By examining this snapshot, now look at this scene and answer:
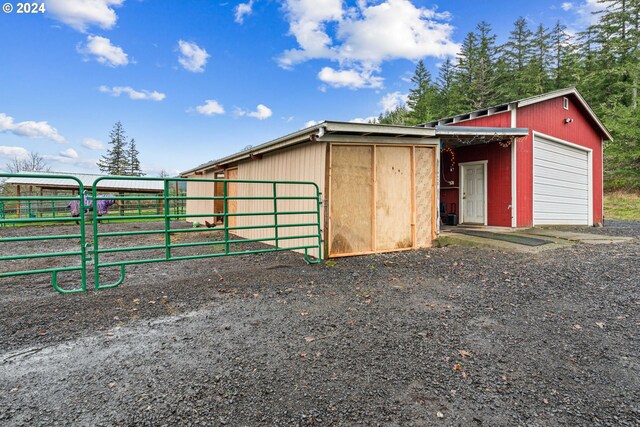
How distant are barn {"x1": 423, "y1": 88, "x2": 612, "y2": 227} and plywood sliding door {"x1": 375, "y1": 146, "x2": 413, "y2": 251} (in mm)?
2334

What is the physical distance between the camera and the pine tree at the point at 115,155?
45.0 meters

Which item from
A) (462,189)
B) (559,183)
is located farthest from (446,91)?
(462,189)

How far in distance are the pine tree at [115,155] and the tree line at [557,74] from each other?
41.3 metres

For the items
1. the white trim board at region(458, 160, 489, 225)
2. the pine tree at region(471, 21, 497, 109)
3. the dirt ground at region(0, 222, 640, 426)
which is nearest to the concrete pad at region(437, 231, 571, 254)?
the dirt ground at region(0, 222, 640, 426)

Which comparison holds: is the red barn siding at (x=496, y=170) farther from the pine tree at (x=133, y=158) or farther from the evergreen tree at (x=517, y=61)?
the pine tree at (x=133, y=158)

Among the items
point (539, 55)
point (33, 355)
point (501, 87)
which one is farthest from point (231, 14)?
point (539, 55)

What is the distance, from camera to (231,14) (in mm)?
11141

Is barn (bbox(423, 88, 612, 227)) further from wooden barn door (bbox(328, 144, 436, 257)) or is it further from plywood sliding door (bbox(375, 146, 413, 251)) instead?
plywood sliding door (bbox(375, 146, 413, 251))

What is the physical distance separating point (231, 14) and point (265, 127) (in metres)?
16.4

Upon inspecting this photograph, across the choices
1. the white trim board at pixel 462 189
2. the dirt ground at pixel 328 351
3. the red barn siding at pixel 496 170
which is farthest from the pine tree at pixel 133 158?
the red barn siding at pixel 496 170

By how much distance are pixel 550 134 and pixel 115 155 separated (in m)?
52.8

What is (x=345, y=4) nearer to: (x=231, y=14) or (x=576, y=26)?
(x=231, y=14)

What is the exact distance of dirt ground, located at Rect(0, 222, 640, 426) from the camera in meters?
1.76

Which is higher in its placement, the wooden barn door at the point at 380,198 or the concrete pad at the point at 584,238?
the wooden barn door at the point at 380,198
